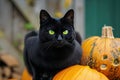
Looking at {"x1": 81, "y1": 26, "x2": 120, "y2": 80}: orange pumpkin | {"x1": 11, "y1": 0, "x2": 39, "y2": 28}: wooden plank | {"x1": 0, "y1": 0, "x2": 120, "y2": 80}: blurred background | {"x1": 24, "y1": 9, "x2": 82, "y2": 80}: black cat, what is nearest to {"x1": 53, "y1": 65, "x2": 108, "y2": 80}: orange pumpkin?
{"x1": 24, "y1": 9, "x2": 82, "y2": 80}: black cat

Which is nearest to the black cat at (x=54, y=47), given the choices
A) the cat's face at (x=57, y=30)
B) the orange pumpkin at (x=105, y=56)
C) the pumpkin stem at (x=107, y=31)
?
the cat's face at (x=57, y=30)

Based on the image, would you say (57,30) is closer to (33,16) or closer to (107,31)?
(107,31)

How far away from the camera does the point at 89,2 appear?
5172 millimetres

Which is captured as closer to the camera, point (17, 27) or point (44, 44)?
point (44, 44)

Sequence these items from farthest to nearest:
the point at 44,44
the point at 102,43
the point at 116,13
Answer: the point at 116,13, the point at 102,43, the point at 44,44

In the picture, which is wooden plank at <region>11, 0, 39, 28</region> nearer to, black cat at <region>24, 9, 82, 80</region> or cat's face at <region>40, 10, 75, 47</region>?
black cat at <region>24, 9, 82, 80</region>

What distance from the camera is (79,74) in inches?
97.1

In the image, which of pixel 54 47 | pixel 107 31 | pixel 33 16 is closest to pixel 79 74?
pixel 54 47

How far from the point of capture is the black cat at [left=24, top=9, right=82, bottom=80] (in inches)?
97.7

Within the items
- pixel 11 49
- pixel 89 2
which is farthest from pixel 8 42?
pixel 89 2

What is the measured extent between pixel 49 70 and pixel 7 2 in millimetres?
2623

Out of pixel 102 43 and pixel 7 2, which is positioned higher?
pixel 7 2

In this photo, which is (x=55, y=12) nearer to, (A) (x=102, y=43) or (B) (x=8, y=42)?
(B) (x=8, y=42)

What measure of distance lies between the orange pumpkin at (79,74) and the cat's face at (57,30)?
0.20m
